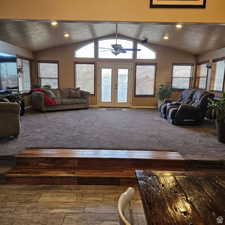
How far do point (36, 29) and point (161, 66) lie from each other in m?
5.07

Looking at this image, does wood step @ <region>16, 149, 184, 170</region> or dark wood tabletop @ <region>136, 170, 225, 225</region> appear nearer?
dark wood tabletop @ <region>136, 170, 225, 225</region>

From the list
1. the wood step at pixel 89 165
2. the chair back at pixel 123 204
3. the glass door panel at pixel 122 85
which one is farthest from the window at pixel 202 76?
the chair back at pixel 123 204

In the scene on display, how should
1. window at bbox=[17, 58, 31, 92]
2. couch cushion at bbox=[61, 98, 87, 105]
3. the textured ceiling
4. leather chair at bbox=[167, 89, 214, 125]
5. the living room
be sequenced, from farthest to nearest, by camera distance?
couch cushion at bbox=[61, 98, 87, 105], window at bbox=[17, 58, 31, 92], the textured ceiling, leather chair at bbox=[167, 89, 214, 125], the living room

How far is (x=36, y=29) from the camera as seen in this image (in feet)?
18.0

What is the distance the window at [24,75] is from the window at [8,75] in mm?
763

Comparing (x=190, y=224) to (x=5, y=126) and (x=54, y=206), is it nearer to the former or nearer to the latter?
(x=54, y=206)

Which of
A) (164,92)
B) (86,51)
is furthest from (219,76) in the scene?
(86,51)

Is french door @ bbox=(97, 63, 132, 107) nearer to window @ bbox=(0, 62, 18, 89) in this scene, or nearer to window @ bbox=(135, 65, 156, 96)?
window @ bbox=(135, 65, 156, 96)

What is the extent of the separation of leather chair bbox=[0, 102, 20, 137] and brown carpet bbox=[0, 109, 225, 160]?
0.16 metres

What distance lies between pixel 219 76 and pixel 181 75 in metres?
2.02

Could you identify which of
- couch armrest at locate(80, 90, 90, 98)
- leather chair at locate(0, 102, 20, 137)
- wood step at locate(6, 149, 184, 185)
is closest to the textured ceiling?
couch armrest at locate(80, 90, 90, 98)

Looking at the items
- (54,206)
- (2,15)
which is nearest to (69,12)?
(2,15)

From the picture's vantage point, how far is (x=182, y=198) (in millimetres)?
1125

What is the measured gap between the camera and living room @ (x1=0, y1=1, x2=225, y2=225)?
8.41ft
